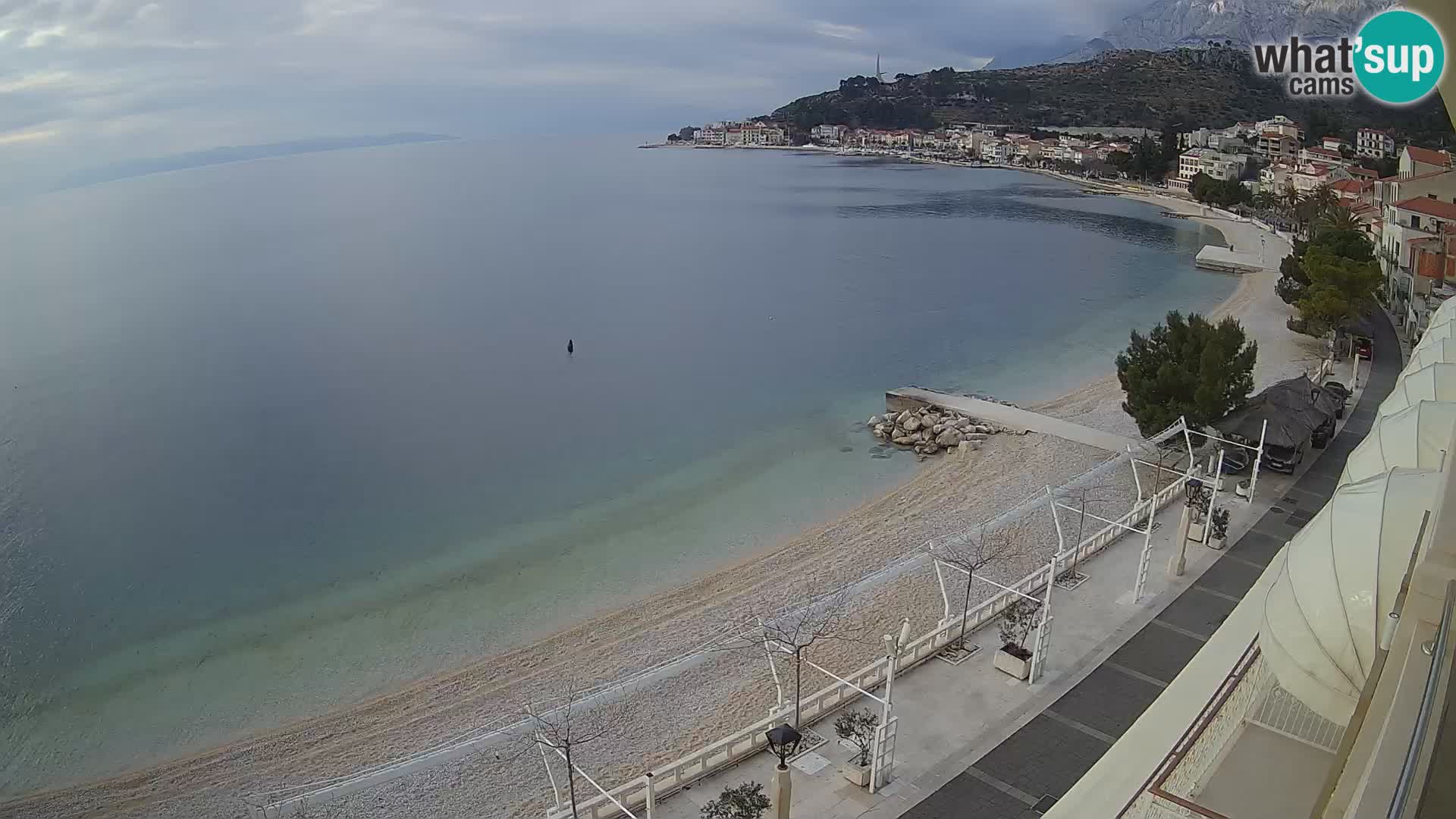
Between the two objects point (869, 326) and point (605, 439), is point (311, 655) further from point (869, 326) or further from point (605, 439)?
point (869, 326)

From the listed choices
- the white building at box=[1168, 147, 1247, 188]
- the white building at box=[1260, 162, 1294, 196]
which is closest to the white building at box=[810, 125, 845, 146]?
the white building at box=[1168, 147, 1247, 188]

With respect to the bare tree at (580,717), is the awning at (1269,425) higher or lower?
higher

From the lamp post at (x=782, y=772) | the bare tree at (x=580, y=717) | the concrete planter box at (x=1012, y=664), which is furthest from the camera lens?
the bare tree at (x=580, y=717)

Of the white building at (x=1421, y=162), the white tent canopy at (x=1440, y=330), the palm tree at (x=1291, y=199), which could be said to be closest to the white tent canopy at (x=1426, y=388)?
the white tent canopy at (x=1440, y=330)

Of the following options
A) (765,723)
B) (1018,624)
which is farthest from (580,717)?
→ (1018,624)

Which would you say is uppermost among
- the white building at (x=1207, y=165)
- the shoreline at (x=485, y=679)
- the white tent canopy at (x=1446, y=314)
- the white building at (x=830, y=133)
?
the white building at (x=830, y=133)

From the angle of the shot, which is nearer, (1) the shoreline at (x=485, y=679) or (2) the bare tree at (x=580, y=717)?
(2) the bare tree at (x=580, y=717)
